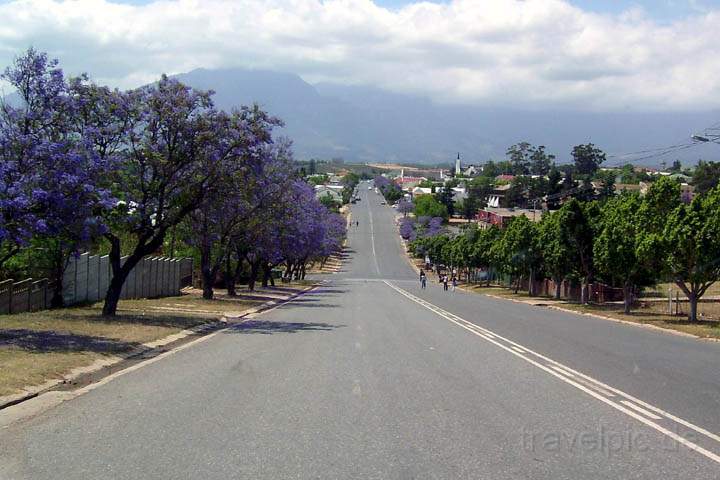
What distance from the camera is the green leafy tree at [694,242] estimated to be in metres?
29.0

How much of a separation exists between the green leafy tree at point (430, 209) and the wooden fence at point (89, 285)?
117 m

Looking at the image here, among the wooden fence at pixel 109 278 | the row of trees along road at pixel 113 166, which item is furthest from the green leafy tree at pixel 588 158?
the row of trees along road at pixel 113 166

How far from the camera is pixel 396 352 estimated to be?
58.6ft

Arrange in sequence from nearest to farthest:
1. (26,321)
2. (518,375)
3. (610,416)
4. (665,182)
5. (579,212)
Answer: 1. (610,416)
2. (518,375)
3. (26,321)
4. (665,182)
5. (579,212)

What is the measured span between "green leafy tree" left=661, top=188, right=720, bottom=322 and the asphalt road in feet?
37.5

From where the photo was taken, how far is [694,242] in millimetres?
29250

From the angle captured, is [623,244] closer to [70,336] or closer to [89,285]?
[89,285]

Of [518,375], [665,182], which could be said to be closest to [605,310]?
[665,182]

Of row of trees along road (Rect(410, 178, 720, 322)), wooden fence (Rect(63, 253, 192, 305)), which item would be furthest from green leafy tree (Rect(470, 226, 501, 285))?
wooden fence (Rect(63, 253, 192, 305))

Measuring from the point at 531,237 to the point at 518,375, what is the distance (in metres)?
42.6

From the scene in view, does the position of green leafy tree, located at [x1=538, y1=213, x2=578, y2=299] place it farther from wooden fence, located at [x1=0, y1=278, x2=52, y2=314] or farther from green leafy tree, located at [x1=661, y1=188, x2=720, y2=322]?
wooden fence, located at [x1=0, y1=278, x2=52, y2=314]

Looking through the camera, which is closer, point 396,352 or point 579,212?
point 396,352

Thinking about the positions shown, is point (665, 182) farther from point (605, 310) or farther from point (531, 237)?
point (531, 237)

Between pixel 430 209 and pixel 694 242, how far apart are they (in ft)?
441
